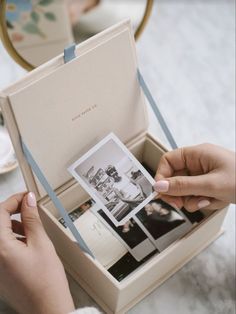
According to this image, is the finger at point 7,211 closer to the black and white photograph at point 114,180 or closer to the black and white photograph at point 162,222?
the black and white photograph at point 114,180

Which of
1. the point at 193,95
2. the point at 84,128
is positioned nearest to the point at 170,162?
the point at 84,128

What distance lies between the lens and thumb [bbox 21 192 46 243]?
823 millimetres

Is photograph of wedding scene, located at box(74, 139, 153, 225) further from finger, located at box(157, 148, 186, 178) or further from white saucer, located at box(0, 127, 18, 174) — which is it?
white saucer, located at box(0, 127, 18, 174)

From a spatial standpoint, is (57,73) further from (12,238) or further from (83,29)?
(83,29)

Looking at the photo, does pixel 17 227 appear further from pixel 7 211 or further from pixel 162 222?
pixel 162 222

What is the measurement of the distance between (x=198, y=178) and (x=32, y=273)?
13.4 inches

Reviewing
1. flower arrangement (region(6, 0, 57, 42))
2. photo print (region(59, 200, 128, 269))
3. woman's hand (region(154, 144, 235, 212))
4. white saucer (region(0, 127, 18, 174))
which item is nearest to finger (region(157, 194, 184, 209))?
woman's hand (region(154, 144, 235, 212))

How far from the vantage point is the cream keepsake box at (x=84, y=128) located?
0.83 metres

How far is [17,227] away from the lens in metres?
0.92

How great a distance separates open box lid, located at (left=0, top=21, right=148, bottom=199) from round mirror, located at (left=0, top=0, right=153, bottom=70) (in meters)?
0.22

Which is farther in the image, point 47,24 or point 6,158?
point 47,24

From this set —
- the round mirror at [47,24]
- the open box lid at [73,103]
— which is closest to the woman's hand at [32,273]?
the open box lid at [73,103]

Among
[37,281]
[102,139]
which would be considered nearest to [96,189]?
[102,139]

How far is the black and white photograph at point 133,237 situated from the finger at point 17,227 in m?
0.17
